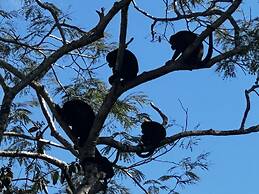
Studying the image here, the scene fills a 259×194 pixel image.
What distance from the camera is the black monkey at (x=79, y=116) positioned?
21.0ft

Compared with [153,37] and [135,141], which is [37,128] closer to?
[135,141]

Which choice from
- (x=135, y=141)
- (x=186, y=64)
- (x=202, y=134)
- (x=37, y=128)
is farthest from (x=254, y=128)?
(x=37, y=128)

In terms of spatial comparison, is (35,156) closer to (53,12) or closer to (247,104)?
(53,12)

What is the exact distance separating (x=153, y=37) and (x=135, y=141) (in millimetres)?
1018

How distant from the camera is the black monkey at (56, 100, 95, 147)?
6.40 metres

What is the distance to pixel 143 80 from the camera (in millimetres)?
5191

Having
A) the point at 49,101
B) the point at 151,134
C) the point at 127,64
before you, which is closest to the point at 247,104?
the point at 151,134

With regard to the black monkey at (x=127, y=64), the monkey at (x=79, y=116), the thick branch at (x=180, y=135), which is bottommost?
the thick branch at (x=180, y=135)

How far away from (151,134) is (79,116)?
804 mm

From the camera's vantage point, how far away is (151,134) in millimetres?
6141

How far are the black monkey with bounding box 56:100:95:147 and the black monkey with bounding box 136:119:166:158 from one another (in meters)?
0.55

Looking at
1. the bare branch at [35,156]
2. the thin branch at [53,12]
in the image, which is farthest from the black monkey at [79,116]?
the thin branch at [53,12]

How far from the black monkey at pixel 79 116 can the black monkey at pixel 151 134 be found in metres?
0.55

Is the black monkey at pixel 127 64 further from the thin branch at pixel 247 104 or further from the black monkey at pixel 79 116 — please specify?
the thin branch at pixel 247 104
